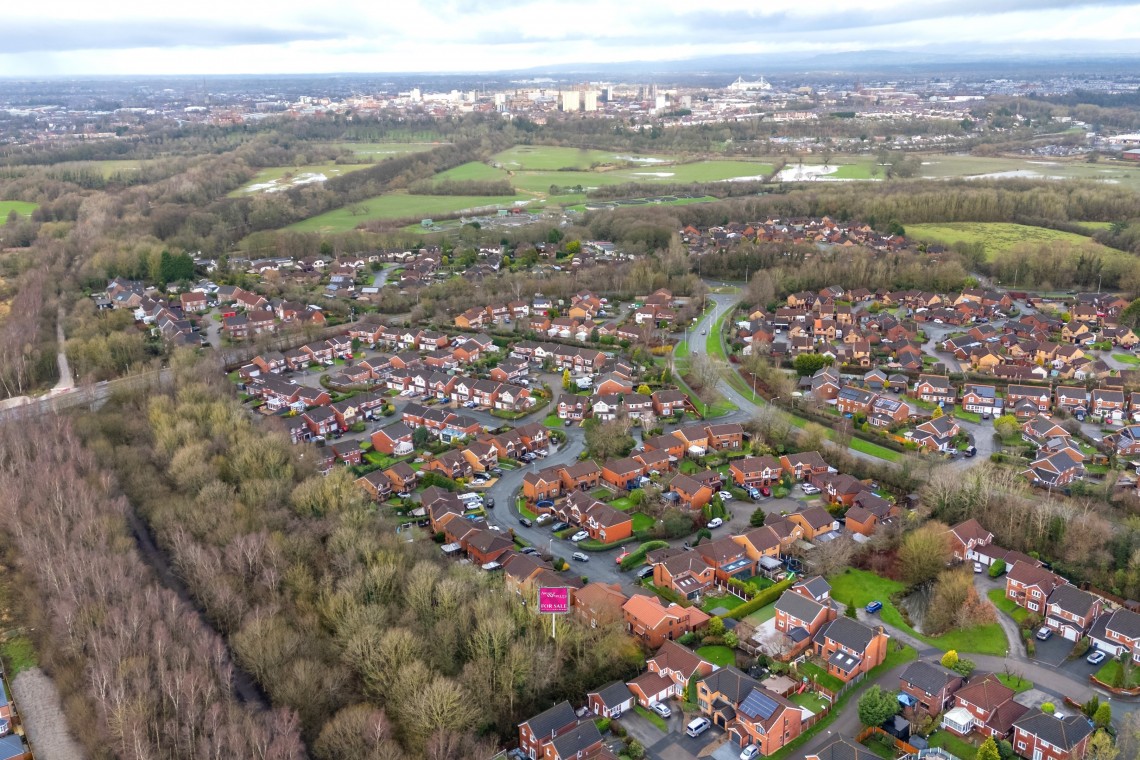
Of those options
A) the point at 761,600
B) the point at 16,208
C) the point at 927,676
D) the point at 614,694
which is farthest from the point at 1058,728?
the point at 16,208

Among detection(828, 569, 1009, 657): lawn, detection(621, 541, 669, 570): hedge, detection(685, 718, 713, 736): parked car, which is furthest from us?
detection(621, 541, 669, 570): hedge

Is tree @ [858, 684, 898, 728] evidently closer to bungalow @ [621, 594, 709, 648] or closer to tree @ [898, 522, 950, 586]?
bungalow @ [621, 594, 709, 648]

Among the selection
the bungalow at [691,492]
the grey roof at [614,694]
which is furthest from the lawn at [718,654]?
the bungalow at [691,492]

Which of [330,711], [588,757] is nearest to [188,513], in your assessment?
[330,711]

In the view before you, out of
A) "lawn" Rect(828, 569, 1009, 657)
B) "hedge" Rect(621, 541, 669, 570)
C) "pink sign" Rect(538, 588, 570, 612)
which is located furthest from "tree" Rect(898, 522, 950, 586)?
"pink sign" Rect(538, 588, 570, 612)

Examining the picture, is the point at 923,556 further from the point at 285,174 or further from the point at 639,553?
the point at 285,174

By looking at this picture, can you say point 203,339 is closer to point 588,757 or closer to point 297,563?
point 297,563
